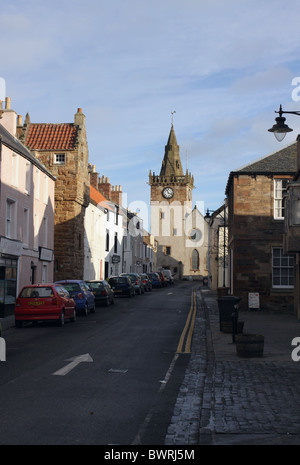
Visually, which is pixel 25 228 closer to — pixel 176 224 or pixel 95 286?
pixel 95 286

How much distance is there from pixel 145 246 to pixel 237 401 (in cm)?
7898

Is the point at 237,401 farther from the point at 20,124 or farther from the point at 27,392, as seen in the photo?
the point at 20,124

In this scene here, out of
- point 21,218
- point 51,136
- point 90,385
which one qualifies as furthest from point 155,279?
point 90,385

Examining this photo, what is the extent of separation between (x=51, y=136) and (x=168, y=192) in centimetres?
6972

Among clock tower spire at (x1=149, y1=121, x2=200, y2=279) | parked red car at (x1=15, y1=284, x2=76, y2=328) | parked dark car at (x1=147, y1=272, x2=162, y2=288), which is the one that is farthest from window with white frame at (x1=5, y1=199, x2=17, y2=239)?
clock tower spire at (x1=149, y1=121, x2=200, y2=279)

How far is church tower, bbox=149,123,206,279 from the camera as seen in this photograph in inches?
4063

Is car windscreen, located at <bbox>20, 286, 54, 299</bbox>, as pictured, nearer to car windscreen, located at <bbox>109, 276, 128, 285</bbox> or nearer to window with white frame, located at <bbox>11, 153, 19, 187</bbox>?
window with white frame, located at <bbox>11, 153, 19, 187</bbox>

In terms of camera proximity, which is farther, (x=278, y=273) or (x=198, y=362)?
(x=278, y=273)

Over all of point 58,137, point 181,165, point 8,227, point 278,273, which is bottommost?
point 278,273

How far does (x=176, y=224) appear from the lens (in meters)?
106

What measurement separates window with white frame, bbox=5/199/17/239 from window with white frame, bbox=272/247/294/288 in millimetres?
13108

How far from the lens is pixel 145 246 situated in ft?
289

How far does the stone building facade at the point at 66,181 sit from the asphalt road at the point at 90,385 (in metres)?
20.5
